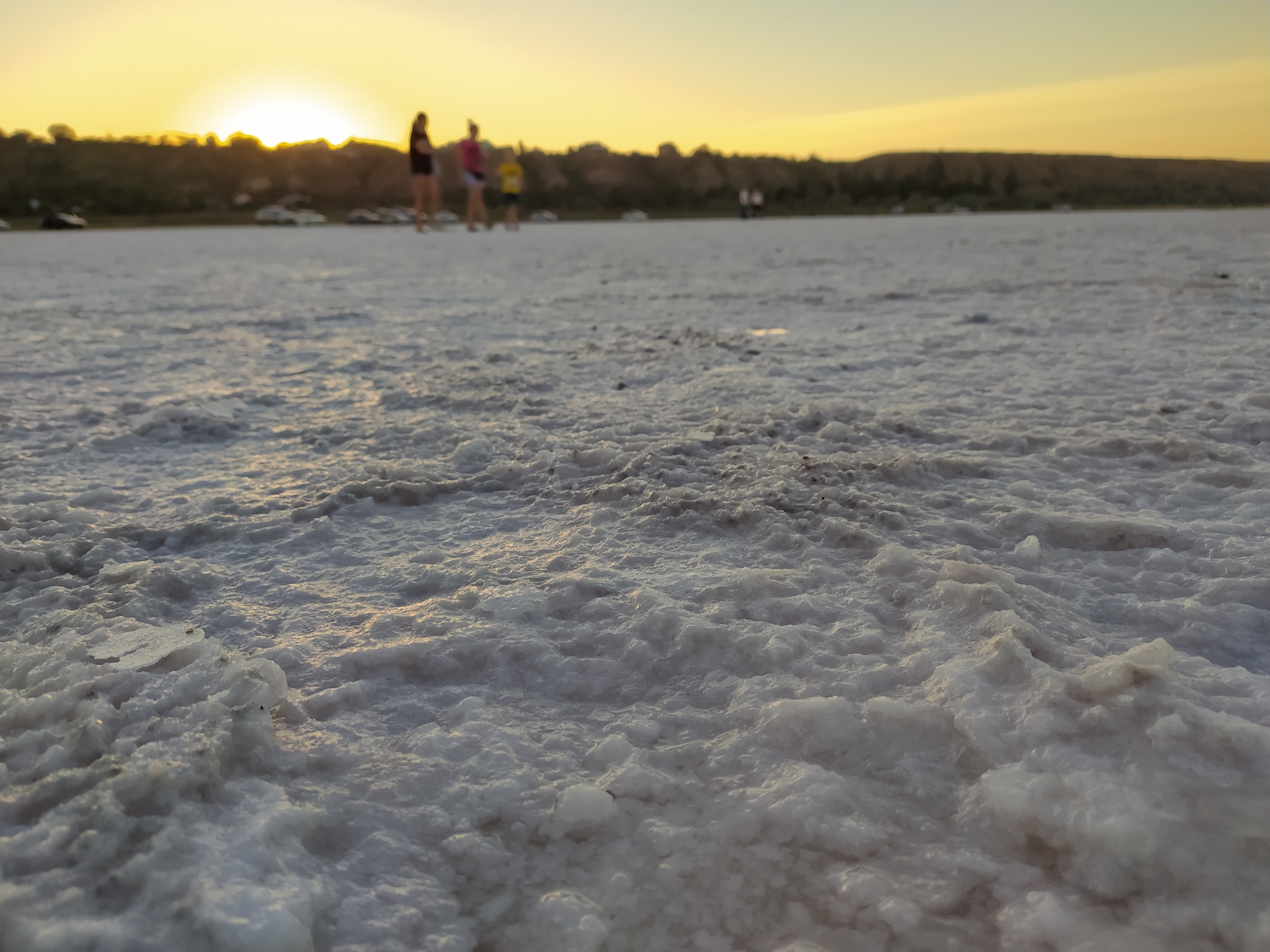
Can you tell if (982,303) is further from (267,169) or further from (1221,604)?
(267,169)

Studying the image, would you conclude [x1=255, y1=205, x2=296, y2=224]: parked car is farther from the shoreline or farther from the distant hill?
the distant hill

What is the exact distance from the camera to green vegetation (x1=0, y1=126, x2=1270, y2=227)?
4975 centimetres

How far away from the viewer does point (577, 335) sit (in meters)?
4.49

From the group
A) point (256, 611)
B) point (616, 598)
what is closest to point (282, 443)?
point (256, 611)

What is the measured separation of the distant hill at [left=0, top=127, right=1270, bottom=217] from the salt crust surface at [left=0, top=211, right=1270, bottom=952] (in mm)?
47085

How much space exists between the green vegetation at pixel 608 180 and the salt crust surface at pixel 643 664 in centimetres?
4562

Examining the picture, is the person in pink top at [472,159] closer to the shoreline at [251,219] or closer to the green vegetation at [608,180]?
the shoreline at [251,219]

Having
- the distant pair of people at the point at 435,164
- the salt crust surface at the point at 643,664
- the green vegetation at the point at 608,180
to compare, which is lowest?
the salt crust surface at the point at 643,664

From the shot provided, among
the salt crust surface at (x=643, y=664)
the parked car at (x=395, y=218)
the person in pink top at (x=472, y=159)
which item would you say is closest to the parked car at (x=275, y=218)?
the parked car at (x=395, y=218)

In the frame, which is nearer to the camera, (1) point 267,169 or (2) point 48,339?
(2) point 48,339

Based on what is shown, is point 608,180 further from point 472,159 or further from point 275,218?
point 472,159

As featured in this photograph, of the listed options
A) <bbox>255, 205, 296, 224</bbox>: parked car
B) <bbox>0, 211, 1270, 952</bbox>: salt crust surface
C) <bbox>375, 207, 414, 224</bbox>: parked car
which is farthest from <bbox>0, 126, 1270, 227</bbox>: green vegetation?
<bbox>0, 211, 1270, 952</bbox>: salt crust surface

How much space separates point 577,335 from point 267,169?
66.0 meters

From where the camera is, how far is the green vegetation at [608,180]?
1959 inches
